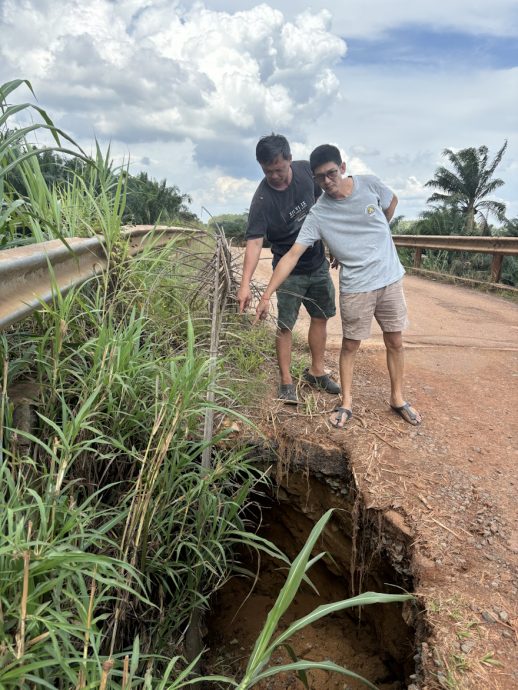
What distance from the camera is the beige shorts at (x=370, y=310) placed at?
11.4 feet


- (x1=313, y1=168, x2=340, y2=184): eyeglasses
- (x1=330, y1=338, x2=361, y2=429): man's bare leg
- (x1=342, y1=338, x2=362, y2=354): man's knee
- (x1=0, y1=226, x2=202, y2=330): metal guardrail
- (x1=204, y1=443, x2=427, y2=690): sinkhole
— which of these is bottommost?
(x1=204, y1=443, x2=427, y2=690): sinkhole

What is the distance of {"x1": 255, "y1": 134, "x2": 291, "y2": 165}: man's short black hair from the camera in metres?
3.46

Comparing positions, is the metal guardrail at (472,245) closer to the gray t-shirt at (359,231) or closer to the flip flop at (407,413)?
the flip flop at (407,413)

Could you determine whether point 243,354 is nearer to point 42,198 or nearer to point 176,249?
point 176,249

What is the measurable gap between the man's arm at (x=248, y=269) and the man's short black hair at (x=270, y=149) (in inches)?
20.2

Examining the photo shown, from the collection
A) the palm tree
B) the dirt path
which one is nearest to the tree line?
the palm tree

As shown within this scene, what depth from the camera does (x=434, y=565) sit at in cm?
253

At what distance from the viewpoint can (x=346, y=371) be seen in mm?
3658

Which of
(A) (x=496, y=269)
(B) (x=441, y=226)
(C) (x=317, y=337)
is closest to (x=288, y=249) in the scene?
(C) (x=317, y=337)

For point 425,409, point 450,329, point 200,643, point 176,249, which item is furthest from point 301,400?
A: point 450,329

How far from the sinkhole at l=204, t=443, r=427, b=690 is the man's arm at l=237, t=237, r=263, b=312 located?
96 cm

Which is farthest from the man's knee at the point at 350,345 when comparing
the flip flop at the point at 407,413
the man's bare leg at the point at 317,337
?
the flip flop at the point at 407,413

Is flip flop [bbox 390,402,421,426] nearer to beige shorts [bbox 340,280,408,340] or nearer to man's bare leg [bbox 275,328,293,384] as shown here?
beige shorts [bbox 340,280,408,340]

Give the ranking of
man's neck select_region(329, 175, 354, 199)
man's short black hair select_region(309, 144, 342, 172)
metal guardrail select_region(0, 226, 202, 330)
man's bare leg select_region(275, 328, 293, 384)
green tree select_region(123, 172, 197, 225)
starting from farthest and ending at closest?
green tree select_region(123, 172, 197, 225), man's bare leg select_region(275, 328, 293, 384), man's neck select_region(329, 175, 354, 199), man's short black hair select_region(309, 144, 342, 172), metal guardrail select_region(0, 226, 202, 330)
